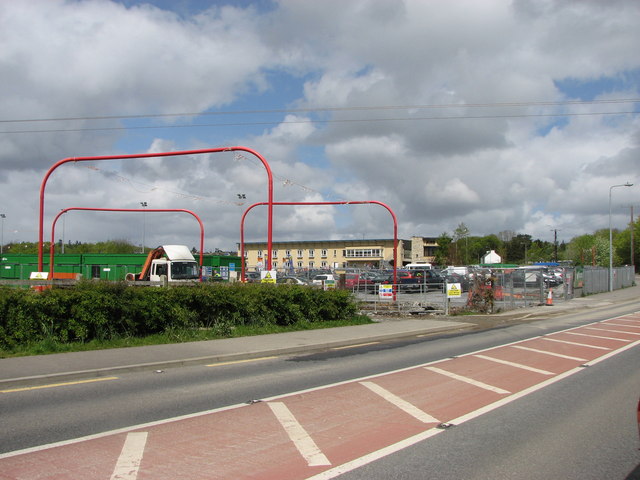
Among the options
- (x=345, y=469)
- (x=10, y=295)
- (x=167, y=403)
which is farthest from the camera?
(x=10, y=295)

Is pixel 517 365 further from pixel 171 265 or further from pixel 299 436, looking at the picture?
pixel 171 265

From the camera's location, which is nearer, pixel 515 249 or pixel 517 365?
pixel 517 365

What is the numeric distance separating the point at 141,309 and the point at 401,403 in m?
8.49

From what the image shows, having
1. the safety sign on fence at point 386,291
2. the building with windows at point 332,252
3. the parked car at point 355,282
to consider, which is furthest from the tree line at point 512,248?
the safety sign on fence at point 386,291

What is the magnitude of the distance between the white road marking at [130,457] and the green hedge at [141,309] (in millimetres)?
7200

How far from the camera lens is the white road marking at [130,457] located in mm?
5291

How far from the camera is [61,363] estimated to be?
36.4 ft

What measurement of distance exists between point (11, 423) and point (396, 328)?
45.1 feet

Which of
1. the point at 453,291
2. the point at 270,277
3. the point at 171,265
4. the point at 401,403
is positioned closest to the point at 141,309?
the point at 270,277

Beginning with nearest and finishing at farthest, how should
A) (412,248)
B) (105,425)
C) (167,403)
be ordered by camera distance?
(105,425) < (167,403) < (412,248)

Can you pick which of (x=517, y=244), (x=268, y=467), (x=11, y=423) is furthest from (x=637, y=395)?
(x=517, y=244)

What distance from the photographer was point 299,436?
6586 millimetres

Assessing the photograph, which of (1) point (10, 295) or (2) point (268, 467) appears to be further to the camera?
(1) point (10, 295)

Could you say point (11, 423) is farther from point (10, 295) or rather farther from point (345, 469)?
point (10, 295)
